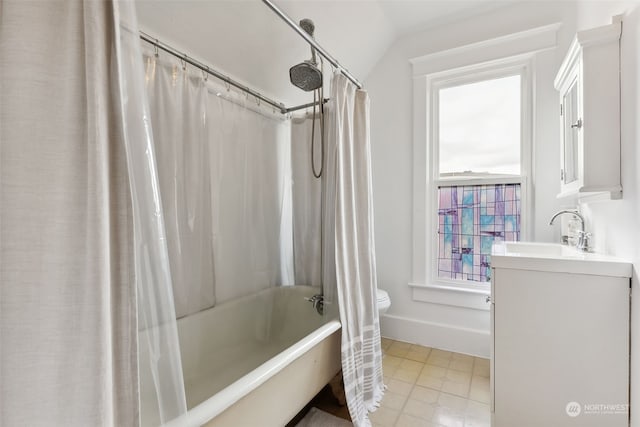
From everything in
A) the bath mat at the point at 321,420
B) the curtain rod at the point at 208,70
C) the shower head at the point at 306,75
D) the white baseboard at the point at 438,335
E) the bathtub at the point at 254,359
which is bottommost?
the bath mat at the point at 321,420

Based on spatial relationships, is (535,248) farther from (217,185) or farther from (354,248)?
(217,185)

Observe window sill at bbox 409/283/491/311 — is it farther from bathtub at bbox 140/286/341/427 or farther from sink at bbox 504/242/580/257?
bathtub at bbox 140/286/341/427

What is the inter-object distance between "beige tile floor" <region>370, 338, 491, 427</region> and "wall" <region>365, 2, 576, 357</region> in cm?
21

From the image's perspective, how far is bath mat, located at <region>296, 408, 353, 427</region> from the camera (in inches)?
64.1

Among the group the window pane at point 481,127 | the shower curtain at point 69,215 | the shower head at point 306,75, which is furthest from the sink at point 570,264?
the shower curtain at point 69,215

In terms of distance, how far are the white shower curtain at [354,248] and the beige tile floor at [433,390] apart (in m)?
0.13

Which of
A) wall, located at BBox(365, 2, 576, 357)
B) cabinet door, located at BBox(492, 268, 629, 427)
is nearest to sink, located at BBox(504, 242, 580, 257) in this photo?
wall, located at BBox(365, 2, 576, 357)

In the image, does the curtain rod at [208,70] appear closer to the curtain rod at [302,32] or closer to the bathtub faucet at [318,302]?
the curtain rod at [302,32]

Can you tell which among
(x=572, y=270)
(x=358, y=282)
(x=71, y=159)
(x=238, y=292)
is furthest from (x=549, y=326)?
(x=71, y=159)

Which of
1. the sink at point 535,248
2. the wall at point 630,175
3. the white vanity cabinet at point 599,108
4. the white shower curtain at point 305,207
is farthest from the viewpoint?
the white shower curtain at point 305,207

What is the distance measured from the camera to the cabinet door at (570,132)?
1573 millimetres

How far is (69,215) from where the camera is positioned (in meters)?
0.63

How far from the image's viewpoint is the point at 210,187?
173cm

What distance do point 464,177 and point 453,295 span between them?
105 cm
